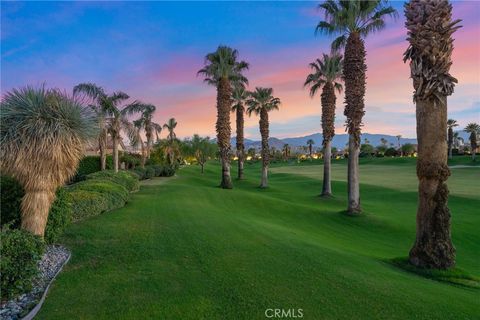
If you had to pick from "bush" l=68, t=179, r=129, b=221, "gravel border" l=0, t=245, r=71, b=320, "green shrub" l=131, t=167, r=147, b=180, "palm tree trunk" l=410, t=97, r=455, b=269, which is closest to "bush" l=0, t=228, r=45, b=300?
"gravel border" l=0, t=245, r=71, b=320

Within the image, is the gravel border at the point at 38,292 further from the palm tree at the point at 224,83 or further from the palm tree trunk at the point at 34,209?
the palm tree at the point at 224,83

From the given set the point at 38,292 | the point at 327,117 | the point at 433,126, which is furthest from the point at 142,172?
the point at 433,126

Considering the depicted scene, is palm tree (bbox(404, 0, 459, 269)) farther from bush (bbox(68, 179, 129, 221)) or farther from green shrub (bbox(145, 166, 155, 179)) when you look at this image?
green shrub (bbox(145, 166, 155, 179))

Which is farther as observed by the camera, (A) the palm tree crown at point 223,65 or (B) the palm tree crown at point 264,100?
(B) the palm tree crown at point 264,100

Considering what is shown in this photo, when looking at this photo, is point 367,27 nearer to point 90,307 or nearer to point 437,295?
point 437,295

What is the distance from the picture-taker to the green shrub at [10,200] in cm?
981

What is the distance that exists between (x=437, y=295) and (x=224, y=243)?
224 inches

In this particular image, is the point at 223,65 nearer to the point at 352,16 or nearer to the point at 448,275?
the point at 352,16

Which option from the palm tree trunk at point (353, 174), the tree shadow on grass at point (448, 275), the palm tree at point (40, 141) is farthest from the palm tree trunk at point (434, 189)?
the palm tree trunk at point (353, 174)

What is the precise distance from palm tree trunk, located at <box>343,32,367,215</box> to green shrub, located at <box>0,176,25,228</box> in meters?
19.2

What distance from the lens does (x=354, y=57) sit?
23.1 metres

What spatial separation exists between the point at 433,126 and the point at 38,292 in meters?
11.3

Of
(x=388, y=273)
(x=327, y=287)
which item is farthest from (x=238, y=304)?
(x=388, y=273)

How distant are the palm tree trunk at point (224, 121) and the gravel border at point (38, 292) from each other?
2580 cm
